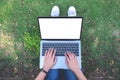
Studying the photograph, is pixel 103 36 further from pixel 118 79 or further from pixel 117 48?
pixel 118 79

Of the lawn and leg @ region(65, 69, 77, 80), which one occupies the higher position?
the lawn

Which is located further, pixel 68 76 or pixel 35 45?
pixel 35 45

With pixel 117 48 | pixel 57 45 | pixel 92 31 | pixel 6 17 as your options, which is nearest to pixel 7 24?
pixel 6 17

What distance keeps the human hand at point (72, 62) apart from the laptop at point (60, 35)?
88 millimetres

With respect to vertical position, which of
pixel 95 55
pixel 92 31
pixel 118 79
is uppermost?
pixel 92 31

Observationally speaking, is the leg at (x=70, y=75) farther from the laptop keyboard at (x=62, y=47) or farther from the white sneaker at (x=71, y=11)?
the white sneaker at (x=71, y=11)

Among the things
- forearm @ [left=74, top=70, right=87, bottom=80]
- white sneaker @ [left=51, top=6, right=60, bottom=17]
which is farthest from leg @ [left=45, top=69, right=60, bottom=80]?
white sneaker @ [left=51, top=6, right=60, bottom=17]

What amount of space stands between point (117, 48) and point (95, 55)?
395mm

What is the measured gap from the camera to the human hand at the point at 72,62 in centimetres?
493

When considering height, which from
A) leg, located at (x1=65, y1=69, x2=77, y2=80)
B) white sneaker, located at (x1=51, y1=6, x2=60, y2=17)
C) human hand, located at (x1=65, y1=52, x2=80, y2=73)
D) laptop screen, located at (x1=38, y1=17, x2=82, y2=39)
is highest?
white sneaker, located at (x1=51, y1=6, x2=60, y2=17)

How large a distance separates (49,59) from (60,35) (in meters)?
0.45

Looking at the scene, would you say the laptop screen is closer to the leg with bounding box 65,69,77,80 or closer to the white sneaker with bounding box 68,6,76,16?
the white sneaker with bounding box 68,6,76,16

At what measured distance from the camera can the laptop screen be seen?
5203 millimetres

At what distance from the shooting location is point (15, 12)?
5.82 metres
